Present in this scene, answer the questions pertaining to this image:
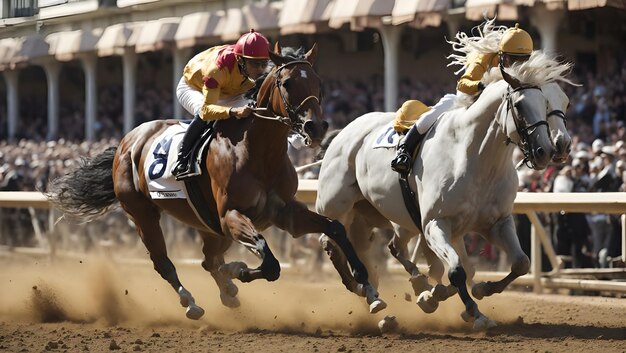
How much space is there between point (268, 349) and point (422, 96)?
1104 centimetres

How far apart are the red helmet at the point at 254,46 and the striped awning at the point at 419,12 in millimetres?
10112

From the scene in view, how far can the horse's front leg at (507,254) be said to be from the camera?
22.5ft

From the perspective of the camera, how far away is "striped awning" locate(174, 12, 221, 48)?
23.5 metres

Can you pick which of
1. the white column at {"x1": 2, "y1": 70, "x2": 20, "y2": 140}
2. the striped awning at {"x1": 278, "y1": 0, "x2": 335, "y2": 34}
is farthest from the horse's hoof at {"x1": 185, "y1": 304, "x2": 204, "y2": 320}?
the white column at {"x1": 2, "y1": 70, "x2": 20, "y2": 140}

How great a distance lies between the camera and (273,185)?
23.7 ft

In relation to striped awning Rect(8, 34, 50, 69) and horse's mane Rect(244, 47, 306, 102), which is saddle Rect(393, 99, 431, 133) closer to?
horse's mane Rect(244, 47, 306, 102)

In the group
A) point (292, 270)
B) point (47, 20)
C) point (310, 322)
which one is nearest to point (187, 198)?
point (310, 322)

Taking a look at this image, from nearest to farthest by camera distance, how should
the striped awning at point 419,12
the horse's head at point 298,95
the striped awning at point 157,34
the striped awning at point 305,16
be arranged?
1. the horse's head at point 298,95
2. the striped awning at point 419,12
3. the striped awning at point 305,16
4. the striped awning at point 157,34

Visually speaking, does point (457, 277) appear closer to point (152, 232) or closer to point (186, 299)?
point (186, 299)

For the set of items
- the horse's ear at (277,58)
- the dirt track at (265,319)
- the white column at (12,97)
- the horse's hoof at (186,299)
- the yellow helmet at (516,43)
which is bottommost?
the white column at (12,97)

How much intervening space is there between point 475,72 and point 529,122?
942 mm

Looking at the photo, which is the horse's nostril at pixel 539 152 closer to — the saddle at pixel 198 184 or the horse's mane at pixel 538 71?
the horse's mane at pixel 538 71

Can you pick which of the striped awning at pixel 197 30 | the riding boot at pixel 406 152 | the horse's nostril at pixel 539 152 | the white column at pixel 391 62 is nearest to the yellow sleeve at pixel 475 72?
the riding boot at pixel 406 152

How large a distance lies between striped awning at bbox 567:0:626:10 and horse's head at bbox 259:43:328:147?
26.8 ft
